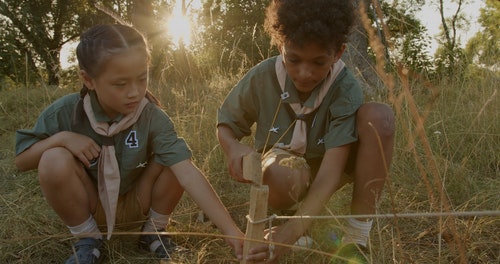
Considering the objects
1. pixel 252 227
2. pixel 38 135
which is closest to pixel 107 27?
pixel 38 135

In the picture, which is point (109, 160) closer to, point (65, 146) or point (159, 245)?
point (65, 146)

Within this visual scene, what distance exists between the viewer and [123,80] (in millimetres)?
1777

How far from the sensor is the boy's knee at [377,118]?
1745mm

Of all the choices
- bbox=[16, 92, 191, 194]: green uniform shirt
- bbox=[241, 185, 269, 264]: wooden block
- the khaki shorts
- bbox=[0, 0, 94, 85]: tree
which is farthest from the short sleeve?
bbox=[0, 0, 94, 85]: tree

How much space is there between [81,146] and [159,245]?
550mm

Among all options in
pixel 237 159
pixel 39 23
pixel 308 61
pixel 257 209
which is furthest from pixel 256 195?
pixel 39 23

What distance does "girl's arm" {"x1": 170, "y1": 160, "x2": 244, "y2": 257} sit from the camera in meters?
1.64

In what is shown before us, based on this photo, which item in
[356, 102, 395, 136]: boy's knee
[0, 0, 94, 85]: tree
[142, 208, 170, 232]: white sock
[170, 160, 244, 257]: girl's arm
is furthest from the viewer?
[0, 0, 94, 85]: tree

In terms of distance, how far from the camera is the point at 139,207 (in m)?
Answer: 2.05

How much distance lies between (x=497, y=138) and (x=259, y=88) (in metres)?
1.70

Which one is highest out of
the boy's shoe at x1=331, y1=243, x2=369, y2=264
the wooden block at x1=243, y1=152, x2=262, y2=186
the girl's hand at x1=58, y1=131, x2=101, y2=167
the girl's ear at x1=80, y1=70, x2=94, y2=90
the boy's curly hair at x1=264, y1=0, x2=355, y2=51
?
the boy's curly hair at x1=264, y1=0, x2=355, y2=51

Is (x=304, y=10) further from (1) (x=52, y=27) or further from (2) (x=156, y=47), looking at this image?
(1) (x=52, y=27)

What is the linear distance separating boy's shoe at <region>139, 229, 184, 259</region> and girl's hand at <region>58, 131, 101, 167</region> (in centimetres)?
45

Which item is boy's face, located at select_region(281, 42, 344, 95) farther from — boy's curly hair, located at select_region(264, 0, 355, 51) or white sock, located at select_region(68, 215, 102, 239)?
white sock, located at select_region(68, 215, 102, 239)
